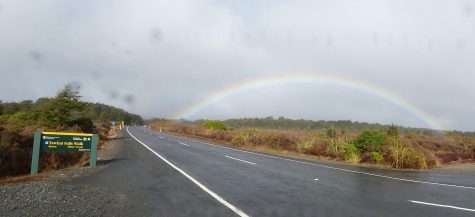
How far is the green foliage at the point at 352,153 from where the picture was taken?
22.2 metres

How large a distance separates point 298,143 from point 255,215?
22.5m

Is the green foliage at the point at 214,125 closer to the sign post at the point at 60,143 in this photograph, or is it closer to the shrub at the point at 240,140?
the shrub at the point at 240,140

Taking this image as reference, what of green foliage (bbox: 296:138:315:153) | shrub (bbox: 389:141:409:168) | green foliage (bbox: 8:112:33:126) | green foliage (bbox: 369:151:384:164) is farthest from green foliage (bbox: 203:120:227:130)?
shrub (bbox: 389:141:409:168)

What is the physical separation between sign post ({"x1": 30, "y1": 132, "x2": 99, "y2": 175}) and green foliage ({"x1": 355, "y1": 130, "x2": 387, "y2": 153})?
14707mm

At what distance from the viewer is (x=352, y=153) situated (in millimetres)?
22656

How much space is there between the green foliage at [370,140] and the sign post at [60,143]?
48.3ft

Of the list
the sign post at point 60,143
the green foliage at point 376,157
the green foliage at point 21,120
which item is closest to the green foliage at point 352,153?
the green foliage at point 376,157

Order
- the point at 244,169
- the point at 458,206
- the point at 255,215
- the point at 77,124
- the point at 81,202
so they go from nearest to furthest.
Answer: the point at 255,215, the point at 81,202, the point at 458,206, the point at 244,169, the point at 77,124

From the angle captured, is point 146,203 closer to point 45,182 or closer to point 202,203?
point 202,203

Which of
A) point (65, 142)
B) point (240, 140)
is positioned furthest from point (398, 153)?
point (240, 140)

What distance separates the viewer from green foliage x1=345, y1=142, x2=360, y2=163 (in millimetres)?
22170

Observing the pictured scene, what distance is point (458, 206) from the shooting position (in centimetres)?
900

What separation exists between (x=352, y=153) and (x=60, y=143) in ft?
50.3

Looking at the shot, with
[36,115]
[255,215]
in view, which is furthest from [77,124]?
[255,215]
